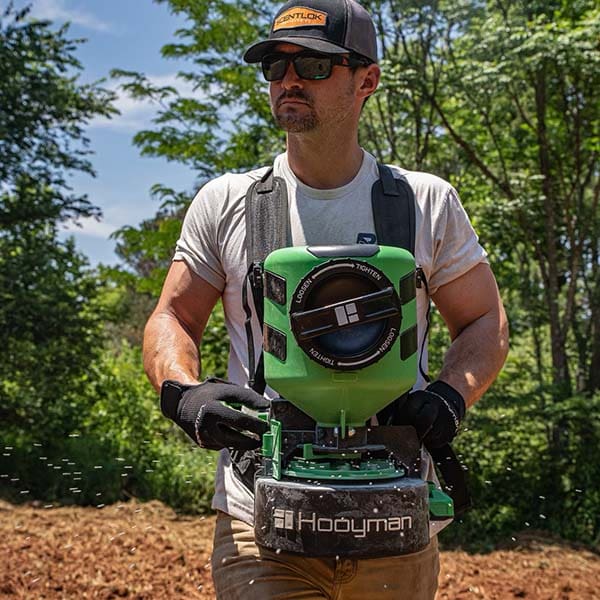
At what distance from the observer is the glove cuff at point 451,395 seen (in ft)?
7.54

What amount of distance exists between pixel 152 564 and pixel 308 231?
526 centimetres

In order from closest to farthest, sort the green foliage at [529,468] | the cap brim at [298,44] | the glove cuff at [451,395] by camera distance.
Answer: the glove cuff at [451,395], the cap brim at [298,44], the green foliage at [529,468]

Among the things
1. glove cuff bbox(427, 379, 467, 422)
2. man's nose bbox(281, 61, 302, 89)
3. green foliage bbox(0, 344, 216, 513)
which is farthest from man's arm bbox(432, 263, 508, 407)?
green foliage bbox(0, 344, 216, 513)

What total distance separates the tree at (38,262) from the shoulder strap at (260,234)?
8.39 m

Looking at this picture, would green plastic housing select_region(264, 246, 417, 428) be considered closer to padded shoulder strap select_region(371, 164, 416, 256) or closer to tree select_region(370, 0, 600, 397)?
padded shoulder strap select_region(371, 164, 416, 256)

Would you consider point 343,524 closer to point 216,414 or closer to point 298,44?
point 216,414

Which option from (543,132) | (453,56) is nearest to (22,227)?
(453,56)

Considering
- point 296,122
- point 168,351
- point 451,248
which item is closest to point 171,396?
point 168,351

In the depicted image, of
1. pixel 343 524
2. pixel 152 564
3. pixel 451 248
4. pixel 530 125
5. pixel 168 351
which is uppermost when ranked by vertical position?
pixel 530 125

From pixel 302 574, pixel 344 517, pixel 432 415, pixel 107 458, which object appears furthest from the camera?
pixel 107 458

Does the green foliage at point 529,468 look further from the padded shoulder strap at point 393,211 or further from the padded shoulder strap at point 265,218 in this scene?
the padded shoulder strap at point 265,218

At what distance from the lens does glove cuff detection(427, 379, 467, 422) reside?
2299mm

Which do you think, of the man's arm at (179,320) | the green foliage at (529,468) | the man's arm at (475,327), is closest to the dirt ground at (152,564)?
the green foliage at (529,468)

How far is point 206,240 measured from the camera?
2613 mm
